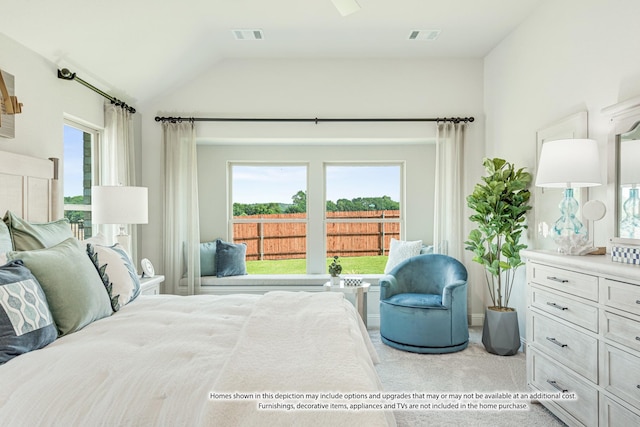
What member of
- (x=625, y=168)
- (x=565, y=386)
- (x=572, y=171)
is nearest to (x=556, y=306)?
(x=565, y=386)

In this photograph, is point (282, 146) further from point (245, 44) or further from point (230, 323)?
point (230, 323)

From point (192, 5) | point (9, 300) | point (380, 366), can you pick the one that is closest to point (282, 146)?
point (192, 5)

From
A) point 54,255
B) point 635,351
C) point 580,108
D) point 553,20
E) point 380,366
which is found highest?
point 553,20

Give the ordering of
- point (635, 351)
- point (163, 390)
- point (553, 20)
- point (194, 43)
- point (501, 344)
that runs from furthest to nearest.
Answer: point (194, 43)
point (501, 344)
point (553, 20)
point (635, 351)
point (163, 390)

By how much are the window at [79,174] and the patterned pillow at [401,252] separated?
3.17 m

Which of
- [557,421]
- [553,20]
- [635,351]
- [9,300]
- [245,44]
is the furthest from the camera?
[245,44]

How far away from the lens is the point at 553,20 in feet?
10.5

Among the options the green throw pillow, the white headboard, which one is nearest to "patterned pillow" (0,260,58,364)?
the green throw pillow

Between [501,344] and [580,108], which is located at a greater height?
[580,108]

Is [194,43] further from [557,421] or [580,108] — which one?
[557,421]

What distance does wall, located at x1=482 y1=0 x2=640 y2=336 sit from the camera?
2482 mm

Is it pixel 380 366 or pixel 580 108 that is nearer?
pixel 580 108

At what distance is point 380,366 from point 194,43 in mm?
3395

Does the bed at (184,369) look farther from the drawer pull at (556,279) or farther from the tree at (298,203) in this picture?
the tree at (298,203)
